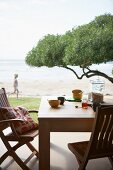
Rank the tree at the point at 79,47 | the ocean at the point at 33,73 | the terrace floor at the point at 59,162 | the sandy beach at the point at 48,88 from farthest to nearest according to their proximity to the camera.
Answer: the ocean at the point at 33,73 → the sandy beach at the point at 48,88 → the tree at the point at 79,47 → the terrace floor at the point at 59,162

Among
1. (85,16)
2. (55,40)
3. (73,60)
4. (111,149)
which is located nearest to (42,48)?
(55,40)

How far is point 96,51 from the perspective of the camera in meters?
4.39

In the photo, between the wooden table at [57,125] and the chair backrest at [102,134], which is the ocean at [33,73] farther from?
the chair backrest at [102,134]

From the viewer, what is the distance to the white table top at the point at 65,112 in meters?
2.67

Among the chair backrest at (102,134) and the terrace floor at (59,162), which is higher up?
the chair backrest at (102,134)

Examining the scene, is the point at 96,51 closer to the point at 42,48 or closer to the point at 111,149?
the point at 42,48

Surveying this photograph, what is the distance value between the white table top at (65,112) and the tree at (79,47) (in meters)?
1.42

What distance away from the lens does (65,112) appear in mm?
2840

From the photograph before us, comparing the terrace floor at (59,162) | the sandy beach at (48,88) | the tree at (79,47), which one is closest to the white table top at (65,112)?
the terrace floor at (59,162)

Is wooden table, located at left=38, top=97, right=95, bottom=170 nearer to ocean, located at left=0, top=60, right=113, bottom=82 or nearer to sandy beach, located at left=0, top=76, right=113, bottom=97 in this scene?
sandy beach, located at left=0, top=76, right=113, bottom=97

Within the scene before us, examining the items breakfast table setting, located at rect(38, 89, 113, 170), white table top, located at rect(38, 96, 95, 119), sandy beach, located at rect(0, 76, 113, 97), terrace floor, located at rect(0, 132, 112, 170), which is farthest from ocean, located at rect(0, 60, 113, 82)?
breakfast table setting, located at rect(38, 89, 113, 170)

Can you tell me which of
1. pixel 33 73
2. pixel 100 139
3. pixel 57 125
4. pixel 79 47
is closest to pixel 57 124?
pixel 57 125

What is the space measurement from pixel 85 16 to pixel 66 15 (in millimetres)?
1573

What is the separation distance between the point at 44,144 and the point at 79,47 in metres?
2.21
